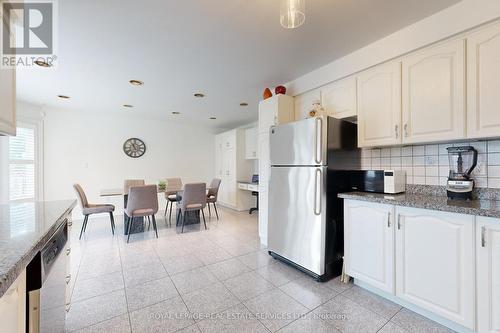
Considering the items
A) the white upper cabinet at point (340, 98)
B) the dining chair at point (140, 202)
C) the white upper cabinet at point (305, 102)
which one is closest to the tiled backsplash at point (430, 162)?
the white upper cabinet at point (340, 98)

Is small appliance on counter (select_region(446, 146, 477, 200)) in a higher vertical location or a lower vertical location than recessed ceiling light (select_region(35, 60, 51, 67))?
lower

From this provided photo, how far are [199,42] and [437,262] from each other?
2.67m

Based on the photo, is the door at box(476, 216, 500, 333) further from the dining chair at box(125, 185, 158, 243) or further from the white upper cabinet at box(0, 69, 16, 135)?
the dining chair at box(125, 185, 158, 243)

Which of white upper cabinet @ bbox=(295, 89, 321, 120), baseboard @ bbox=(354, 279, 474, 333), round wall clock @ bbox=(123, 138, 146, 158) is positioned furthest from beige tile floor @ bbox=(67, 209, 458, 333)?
round wall clock @ bbox=(123, 138, 146, 158)

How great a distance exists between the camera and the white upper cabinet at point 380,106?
6.60 ft

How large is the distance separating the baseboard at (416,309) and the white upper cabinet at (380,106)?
4.34ft

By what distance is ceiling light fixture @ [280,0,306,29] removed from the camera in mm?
1351

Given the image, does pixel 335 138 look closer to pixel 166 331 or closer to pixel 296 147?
pixel 296 147

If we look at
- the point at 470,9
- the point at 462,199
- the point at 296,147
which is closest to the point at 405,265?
the point at 462,199

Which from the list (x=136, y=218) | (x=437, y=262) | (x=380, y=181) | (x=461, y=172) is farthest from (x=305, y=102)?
(x=136, y=218)

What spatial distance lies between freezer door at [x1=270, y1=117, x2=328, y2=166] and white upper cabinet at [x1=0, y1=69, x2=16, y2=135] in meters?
2.12

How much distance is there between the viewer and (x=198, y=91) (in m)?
3.49

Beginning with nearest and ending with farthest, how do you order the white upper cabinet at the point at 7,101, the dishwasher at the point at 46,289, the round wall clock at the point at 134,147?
the dishwasher at the point at 46,289
the white upper cabinet at the point at 7,101
the round wall clock at the point at 134,147

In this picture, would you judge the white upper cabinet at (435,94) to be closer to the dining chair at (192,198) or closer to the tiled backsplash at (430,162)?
the tiled backsplash at (430,162)
